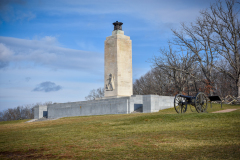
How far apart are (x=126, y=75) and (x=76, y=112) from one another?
7350 millimetres

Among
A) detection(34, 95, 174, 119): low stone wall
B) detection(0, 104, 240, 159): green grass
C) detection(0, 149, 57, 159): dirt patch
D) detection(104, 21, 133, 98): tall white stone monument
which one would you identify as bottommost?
detection(0, 149, 57, 159): dirt patch

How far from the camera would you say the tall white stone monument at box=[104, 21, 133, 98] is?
99.4 ft

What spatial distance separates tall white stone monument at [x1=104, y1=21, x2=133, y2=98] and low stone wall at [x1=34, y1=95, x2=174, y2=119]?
2.71 m

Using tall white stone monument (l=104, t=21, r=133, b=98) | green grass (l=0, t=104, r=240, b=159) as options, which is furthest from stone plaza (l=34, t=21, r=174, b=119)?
green grass (l=0, t=104, r=240, b=159)

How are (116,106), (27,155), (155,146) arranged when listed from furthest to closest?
(116,106)
(155,146)
(27,155)

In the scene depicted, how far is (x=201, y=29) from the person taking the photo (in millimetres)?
35344

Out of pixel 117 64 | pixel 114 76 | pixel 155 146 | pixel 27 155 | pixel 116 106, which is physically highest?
pixel 117 64

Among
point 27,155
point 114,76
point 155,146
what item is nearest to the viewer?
point 27,155

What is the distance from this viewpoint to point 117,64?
98.9 ft

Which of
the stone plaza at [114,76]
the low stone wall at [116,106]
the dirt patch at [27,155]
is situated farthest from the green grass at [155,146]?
the stone plaza at [114,76]

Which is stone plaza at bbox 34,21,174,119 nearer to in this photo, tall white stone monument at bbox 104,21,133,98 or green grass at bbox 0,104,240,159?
tall white stone monument at bbox 104,21,133,98

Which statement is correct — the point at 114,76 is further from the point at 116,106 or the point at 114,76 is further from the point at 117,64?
the point at 116,106

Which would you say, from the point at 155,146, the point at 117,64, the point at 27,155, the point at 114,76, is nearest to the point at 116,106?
the point at 114,76

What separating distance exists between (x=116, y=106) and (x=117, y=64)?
227 inches
